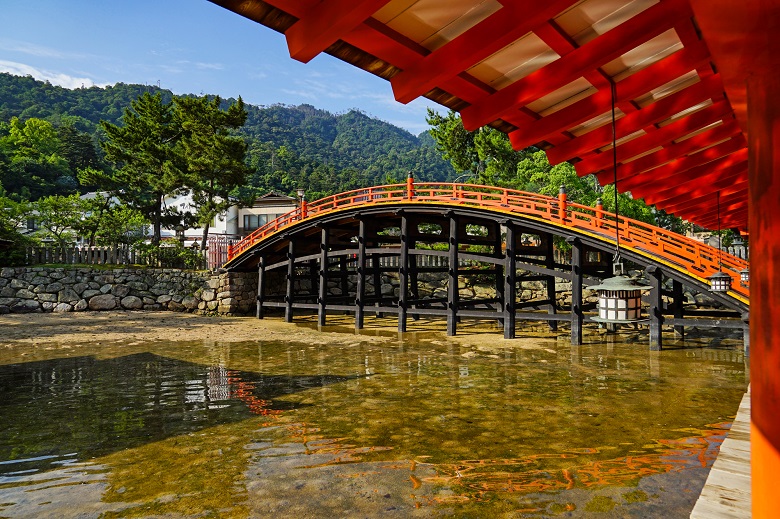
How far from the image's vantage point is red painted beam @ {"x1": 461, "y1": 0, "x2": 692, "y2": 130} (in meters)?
2.92

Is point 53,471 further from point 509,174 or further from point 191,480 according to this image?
point 509,174

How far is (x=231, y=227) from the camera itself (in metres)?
39.0

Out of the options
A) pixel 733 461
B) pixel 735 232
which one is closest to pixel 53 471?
pixel 733 461

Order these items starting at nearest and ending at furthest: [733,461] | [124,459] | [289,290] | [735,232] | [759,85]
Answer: [759,85] → [733,461] → [124,459] → [289,290] → [735,232]

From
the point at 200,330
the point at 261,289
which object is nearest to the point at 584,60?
the point at 200,330

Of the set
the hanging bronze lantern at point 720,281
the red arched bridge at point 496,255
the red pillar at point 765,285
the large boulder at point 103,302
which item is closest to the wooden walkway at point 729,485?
the red pillar at point 765,285

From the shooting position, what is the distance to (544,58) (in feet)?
11.0

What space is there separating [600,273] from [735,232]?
32.6ft

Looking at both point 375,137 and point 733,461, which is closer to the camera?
point 733,461

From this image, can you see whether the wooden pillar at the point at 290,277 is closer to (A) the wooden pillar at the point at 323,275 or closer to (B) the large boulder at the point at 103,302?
Answer: (A) the wooden pillar at the point at 323,275

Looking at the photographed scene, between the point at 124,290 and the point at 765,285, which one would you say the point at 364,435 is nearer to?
the point at 765,285

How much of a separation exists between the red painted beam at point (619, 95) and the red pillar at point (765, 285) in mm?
1795

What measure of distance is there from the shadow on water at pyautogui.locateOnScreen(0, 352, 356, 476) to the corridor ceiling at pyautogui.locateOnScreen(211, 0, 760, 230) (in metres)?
5.41

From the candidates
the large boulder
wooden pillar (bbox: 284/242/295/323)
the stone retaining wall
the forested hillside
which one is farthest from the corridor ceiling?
the forested hillside
